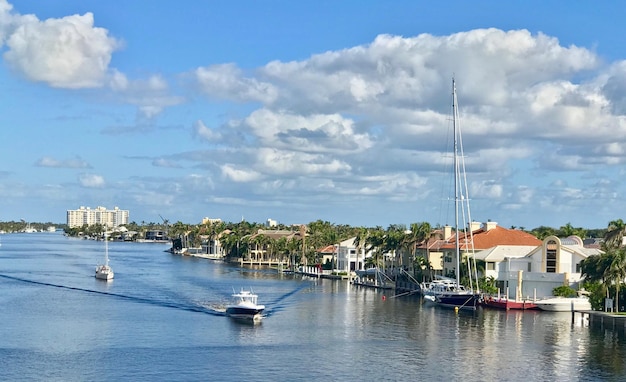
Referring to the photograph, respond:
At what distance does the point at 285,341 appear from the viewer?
3078 inches

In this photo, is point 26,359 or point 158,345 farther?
point 158,345

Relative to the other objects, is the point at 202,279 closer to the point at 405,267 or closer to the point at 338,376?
the point at 405,267

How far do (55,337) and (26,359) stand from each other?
11509mm

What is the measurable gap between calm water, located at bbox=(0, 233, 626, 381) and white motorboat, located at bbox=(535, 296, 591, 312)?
11.9 ft

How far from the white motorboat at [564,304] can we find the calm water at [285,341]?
3.64 meters

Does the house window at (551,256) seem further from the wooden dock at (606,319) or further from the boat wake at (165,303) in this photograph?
the boat wake at (165,303)

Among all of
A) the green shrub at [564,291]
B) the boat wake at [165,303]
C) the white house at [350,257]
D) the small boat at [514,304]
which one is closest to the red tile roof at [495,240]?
the green shrub at [564,291]

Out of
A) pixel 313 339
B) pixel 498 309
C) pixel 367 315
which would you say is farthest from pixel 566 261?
pixel 313 339

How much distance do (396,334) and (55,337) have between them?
33.5m

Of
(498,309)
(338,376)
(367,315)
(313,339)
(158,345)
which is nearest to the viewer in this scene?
(338,376)

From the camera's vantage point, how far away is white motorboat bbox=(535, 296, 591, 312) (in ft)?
346

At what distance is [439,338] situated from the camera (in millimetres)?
82750

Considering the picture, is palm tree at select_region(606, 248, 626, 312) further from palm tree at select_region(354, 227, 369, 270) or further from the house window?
palm tree at select_region(354, 227, 369, 270)

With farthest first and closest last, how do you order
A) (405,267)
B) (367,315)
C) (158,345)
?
(405,267) < (367,315) < (158,345)
